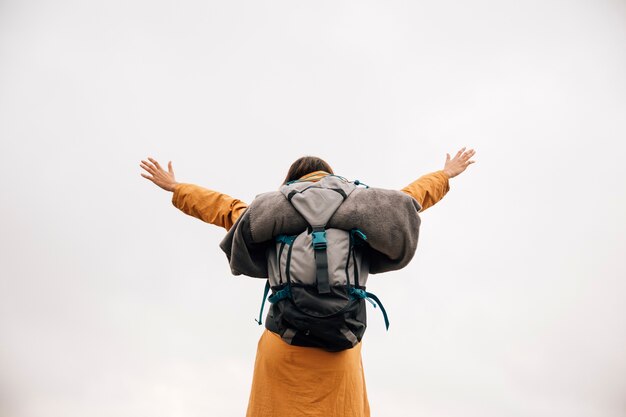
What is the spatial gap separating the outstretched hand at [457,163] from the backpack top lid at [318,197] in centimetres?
165

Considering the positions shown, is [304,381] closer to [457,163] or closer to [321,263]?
[321,263]

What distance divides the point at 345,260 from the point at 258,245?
0.85 m

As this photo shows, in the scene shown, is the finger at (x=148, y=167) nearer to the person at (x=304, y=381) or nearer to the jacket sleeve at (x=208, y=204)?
the jacket sleeve at (x=208, y=204)

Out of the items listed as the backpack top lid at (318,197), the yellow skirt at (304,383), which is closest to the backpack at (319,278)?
the backpack top lid at (318,197)

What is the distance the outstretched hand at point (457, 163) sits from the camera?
5.07 metres

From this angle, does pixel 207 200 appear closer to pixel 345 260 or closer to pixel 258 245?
pixel 258 245

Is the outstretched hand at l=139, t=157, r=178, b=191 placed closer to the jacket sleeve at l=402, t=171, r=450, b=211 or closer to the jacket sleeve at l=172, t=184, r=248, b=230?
the jacket sleeve at l=172, t=184, r=248, b=230

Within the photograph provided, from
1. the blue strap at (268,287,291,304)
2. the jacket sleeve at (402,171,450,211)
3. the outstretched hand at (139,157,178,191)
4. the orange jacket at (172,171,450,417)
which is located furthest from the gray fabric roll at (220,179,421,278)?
the outstretched hand at (139,157,178,191)

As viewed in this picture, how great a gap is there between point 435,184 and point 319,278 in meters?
1.96

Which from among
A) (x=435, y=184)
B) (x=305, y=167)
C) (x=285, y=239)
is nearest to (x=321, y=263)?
(x=285, y=239)

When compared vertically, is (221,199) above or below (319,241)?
above

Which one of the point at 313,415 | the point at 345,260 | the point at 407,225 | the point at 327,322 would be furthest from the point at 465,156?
the point at 313,415

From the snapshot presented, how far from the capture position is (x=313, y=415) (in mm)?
3770

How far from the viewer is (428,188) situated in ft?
15.0
